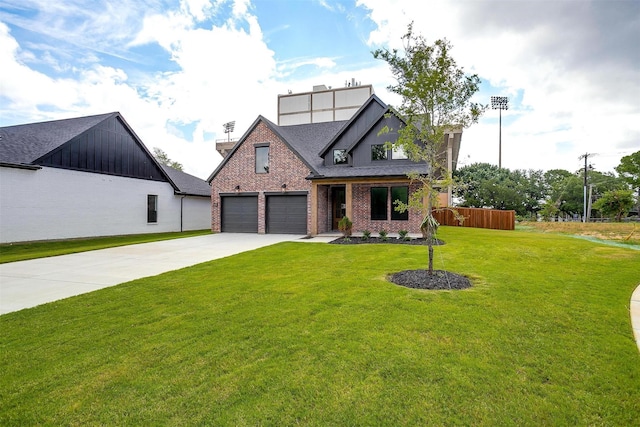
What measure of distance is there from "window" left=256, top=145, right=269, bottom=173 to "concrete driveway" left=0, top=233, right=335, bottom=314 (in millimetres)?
7176

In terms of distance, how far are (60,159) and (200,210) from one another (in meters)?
10.0

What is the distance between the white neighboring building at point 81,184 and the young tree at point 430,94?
1608 centimetres

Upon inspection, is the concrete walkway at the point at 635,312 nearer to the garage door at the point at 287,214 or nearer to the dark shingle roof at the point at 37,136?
the garage door at the point at 287,214

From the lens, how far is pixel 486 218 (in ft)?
77.8

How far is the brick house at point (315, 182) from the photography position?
1650 centimetres

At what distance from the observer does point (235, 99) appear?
2781 centimetres

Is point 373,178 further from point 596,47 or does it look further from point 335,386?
point 335,386

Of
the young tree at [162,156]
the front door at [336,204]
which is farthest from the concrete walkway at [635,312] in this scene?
the young tree at [162,156]

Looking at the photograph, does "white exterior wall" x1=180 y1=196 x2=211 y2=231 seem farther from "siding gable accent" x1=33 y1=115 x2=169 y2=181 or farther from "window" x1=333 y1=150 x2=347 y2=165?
"window" x1=333 y1=150 x2=347 y2=165

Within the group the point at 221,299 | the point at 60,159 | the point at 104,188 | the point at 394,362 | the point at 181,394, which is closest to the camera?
the point at 181,394

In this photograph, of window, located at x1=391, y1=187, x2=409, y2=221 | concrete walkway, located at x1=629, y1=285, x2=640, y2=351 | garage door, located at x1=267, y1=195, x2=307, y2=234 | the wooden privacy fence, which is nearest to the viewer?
concrete walkway, located at x1=629, y1=285, x2=640, y2=351

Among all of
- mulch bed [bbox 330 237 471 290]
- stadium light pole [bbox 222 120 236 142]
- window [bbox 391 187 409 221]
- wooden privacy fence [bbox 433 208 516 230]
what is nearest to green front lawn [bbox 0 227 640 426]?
mulch bed [bbox 330 237 471 290]

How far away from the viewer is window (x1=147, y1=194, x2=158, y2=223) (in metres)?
20.1

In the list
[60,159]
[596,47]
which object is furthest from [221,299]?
[596,47]
